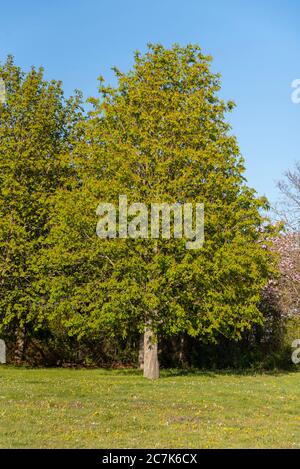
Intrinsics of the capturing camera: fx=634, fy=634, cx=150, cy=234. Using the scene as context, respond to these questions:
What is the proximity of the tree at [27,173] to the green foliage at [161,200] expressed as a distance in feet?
6.86

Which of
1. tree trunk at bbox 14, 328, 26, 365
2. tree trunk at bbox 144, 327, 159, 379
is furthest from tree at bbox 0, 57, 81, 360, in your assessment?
tree trunk at bbox 144, 327, 159, 379

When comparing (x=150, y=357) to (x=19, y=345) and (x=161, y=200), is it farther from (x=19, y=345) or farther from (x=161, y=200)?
(x=19, y=345)

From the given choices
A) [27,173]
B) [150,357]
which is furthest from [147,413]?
[27,173]

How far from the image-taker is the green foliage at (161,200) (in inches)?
1054

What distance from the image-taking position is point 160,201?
26.9 metres

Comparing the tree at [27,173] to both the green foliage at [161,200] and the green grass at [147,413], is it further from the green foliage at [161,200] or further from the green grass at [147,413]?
the green grass at [147,413]

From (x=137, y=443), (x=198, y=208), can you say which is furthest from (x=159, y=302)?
(x=137, y=443)

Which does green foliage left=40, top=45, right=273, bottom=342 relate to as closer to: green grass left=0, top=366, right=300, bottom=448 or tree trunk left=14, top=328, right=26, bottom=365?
green grass left=0, top=366, right=300, bottom=448

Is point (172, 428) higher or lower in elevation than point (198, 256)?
lower

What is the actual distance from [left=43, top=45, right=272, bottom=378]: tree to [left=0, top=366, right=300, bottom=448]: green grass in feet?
10.3

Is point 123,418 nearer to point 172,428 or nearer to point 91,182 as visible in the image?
point 172,428

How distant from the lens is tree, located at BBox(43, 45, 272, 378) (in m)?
26.8

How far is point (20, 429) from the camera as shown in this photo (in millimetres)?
14414
